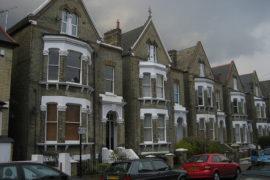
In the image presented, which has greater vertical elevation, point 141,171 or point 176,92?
point 176,92

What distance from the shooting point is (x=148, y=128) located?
3031 cm

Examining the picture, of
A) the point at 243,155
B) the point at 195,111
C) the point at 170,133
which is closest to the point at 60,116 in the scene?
the point at 170,133

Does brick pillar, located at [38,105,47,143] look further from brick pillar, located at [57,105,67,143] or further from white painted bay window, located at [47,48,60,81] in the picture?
white painted bay window, located at [47,48,60,81]

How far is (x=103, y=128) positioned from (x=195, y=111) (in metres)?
13.4

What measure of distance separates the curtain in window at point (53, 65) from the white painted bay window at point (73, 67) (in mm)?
669

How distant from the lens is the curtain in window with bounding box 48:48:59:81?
23.2 metres

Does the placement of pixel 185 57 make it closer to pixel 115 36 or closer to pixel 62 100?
pixel 115 36

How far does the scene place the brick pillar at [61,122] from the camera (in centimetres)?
2238

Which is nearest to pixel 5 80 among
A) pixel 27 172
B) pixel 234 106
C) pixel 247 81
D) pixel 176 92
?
pixel 27 172

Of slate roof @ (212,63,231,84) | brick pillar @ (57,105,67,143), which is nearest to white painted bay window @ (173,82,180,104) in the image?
slate roof @ (212,63,231,84)

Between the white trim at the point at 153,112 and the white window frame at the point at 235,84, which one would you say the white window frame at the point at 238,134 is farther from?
the white trim at the point at 153,112

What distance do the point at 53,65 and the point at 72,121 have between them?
12.5 ft

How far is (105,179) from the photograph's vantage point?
46.5 feet

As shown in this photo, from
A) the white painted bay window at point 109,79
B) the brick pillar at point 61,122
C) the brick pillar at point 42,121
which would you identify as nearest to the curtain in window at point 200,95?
the white painted bay window at point 109,79
